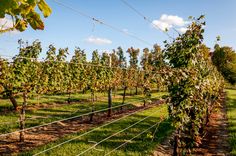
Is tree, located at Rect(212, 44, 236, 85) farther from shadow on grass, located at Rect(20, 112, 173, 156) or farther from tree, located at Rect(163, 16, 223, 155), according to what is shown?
tree, located at Rect(163, 16, 223, 155)

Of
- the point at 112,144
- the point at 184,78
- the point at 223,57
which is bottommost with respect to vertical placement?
the point at 112,144

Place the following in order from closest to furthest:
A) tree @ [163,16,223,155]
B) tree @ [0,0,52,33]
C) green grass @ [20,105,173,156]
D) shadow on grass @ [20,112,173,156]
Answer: tree @ [0,0,52,33]
tree @ [163,16,223,155]
green grass @ [20,105,173,156]
shadow on grass @ [20,112,173,156]

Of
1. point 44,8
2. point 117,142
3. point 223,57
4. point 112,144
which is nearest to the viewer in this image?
point 44,8

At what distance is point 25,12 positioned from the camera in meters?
1.47

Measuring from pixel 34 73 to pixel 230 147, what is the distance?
11367mm

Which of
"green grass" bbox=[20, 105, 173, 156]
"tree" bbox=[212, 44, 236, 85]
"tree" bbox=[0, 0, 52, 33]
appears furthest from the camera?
"tree" bbox=[212, 44, 236, 85]

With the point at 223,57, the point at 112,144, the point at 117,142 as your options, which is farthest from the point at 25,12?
the point at 223,57

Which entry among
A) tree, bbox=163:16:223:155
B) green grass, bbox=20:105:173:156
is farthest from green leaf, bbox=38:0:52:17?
green grass, bbox=20:105:173:156

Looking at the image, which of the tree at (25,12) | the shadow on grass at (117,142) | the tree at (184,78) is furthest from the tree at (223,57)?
the tree at (25,12)

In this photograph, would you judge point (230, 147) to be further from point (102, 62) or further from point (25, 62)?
point (102, 62)

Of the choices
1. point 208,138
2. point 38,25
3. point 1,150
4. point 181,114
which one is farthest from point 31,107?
point 38,25

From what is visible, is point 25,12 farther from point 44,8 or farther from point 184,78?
point 184,78

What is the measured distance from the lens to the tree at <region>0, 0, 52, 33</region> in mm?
1246

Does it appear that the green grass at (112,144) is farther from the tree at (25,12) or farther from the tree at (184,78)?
the tree at (25,12)
